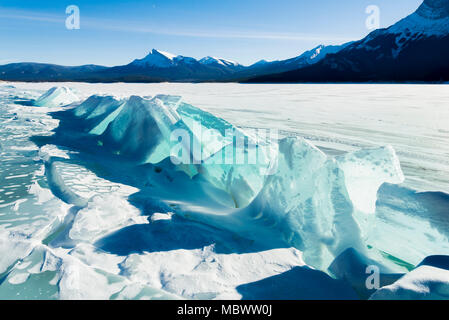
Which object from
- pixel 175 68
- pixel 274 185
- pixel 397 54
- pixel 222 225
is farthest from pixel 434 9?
pixel 175 68

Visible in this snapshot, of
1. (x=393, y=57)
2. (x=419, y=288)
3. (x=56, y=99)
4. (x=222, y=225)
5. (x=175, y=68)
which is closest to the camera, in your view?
(x=419, y=288)

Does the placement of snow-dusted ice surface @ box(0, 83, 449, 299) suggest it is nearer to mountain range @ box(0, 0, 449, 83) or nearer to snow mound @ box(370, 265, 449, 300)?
snow mound @ box(370, 265, 449, 300)

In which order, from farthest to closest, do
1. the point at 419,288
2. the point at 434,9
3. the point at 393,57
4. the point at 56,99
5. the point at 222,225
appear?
the point at 434,9
the point at 393,57
the point at 56,99
the point at 222,225
the point at 419,288

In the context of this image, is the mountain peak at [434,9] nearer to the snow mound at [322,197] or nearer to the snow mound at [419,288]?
the snow mound at [322,197]

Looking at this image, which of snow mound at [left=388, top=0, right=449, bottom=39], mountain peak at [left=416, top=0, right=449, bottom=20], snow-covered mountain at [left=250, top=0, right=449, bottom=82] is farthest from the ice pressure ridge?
mountain peak at [left=416, top=0, right=449, bottom=20]

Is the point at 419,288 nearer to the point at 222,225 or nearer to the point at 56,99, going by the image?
the point at 222,225

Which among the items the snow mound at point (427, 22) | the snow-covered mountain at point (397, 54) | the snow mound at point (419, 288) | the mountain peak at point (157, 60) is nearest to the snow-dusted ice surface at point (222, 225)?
the snow mound at point (419, 288)
